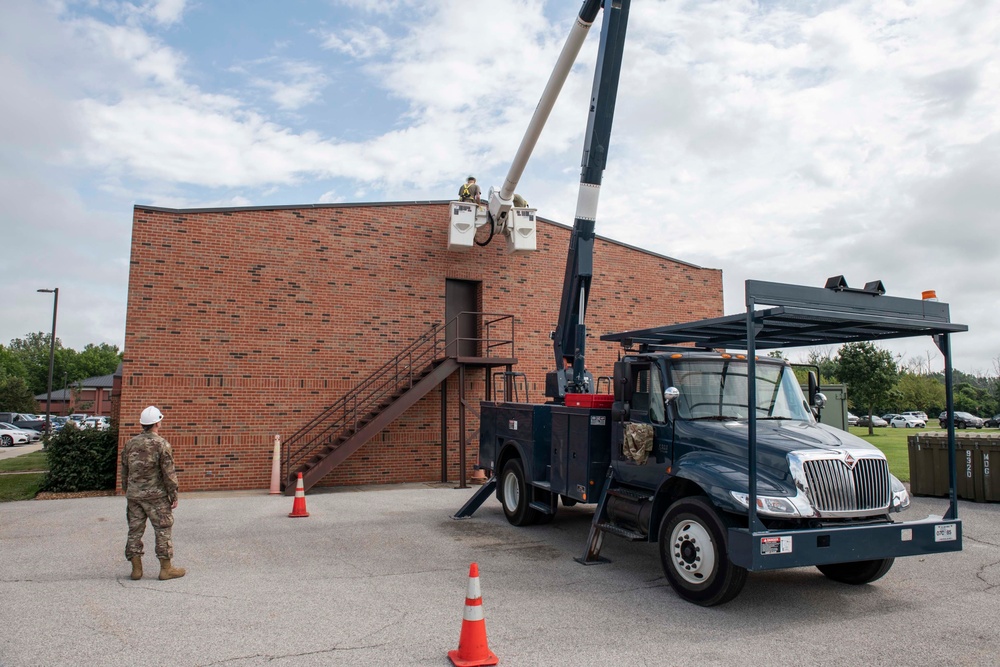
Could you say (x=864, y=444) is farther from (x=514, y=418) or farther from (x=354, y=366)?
(x=354, y=366)

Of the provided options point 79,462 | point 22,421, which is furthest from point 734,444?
point 22,421

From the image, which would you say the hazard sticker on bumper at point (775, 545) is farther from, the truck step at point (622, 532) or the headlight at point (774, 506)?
the truck step at point (622, 532)

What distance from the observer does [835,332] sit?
7.73m

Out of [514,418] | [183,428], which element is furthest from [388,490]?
[514,418]

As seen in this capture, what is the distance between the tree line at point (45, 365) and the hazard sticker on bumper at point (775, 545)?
70.5m

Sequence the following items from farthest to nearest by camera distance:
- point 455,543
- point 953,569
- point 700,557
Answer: point 455,543 → point 953,569 → point 700,557

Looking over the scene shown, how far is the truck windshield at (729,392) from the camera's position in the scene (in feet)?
24.5

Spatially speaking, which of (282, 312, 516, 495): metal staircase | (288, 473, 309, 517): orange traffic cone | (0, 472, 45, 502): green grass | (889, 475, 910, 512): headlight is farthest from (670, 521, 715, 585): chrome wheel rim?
(0, 472, 45, 502): green grass

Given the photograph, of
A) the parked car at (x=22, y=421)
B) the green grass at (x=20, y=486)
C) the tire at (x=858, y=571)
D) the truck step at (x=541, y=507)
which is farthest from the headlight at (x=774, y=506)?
the parked car at (x=22, y=421)

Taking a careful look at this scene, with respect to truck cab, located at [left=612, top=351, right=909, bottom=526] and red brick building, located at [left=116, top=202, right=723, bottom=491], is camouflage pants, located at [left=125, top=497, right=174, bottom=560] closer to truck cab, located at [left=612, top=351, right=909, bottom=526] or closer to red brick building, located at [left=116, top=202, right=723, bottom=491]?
truck cab, located at [left=612, top=351, right=909, bottom=526]

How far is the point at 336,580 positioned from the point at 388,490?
7789 millimetres

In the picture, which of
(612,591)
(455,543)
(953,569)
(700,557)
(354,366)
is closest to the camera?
(700,557)

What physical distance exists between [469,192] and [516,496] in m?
8.64

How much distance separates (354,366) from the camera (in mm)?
16344
